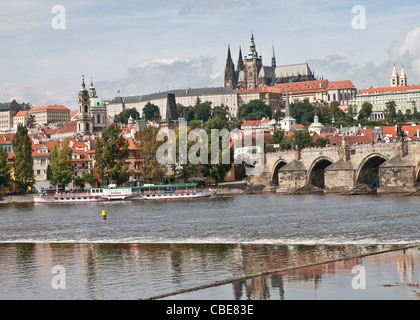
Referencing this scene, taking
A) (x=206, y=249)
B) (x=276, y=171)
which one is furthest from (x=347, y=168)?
(x=206, y=249)

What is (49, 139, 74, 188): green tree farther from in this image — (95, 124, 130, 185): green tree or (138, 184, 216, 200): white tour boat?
(138, 184, 216, 200): white tour boat

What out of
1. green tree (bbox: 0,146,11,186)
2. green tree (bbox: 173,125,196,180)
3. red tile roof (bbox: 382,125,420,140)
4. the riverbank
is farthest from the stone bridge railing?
red tile roof (bbox: 382,125,420,140)

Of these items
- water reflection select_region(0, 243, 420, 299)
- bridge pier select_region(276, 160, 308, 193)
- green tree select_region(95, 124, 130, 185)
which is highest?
green tree select_region(95, 124, 130, 185)

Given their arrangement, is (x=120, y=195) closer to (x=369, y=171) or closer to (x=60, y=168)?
(x=60, y=168)

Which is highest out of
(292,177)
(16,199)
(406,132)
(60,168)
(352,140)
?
(406,132)

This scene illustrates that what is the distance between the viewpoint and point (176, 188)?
89500 millimetres

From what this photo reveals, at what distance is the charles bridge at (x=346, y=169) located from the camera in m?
71.5

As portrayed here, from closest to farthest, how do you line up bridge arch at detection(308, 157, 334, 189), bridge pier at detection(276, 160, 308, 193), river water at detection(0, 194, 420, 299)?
river water at detection(0, 194, 420, 299)
bridge arch at detection(308, 157, 334, 189)
bridge pier at detection(276, 160, 308, 193)

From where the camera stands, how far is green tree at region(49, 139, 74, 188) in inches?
3642

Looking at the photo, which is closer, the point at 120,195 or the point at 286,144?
the point at 120,195

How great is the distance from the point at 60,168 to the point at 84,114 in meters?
106

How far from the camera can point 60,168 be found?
92.9 meters

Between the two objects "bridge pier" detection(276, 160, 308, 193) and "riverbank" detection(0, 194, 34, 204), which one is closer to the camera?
"riverbank" detection(0, 194, 34, 204)

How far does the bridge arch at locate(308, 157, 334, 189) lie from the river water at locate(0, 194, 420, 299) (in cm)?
2459
